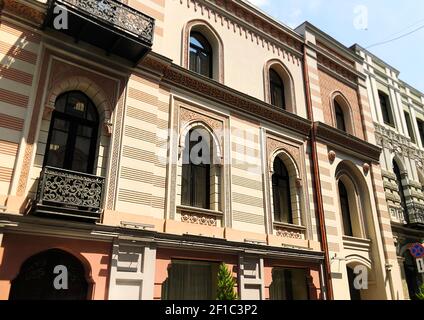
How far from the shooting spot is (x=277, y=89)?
611 inches

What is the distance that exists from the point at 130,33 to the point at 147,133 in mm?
2741

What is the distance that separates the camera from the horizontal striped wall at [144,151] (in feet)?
30.7

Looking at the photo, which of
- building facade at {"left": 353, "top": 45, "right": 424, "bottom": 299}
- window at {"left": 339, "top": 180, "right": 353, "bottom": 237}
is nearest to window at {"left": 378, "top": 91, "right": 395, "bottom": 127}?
building facade at {"left": 353, "top": 45, "right": 424, "bottom": 299}

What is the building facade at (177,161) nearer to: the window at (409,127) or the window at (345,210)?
the window at (345,210)

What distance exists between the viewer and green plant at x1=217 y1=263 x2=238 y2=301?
9.66 metres

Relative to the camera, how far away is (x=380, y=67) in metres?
21.4

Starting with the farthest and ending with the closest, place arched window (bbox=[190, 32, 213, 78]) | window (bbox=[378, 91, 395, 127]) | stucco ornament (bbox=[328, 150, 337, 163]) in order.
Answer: window (bbox=[378, 91, 395, 127])
stucco ornament (bbox=[328, 150, 337, 163])
arched window (bbox=[190, 32, 213, 78])

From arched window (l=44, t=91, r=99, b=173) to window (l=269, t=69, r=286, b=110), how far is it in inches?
317

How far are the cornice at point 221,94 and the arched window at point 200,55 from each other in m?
1.02

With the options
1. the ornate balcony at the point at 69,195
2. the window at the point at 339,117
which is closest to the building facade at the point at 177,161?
the ornate balcony at the point at 69,195

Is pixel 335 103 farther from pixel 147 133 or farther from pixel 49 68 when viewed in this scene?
pixel 49 68

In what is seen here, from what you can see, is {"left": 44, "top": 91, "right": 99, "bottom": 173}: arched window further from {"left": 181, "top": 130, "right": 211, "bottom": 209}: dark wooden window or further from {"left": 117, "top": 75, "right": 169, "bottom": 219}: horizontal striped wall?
{"left": 181, "top": 130, "right": 211, "bottom": 209}: dark wooden window

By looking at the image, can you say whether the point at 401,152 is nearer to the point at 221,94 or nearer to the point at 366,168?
the point at 366,168
